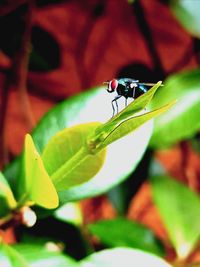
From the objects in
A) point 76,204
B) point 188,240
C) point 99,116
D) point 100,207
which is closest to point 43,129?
point 99,116

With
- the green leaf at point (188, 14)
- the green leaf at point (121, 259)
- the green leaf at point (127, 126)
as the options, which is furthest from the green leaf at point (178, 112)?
the green leaf at point (127, 126)

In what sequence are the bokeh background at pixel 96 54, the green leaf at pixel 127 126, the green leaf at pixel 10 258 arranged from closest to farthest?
→ the green leaf at pixel 127 126, the green leaf at pixel 10 258, the bokeh background at pixel 96 54

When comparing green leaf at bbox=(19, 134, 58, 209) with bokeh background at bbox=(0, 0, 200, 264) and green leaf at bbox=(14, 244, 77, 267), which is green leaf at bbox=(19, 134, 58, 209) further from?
bokeh background at bbox=(0, 0, 200, 264)

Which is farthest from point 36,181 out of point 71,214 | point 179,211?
point 179,211

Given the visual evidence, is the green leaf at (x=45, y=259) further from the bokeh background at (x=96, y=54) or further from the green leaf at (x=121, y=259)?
the bokeh background at (x=96, y=54)

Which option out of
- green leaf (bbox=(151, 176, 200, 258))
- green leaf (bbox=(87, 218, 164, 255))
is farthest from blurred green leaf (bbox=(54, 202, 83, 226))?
green leaf (bbox=(151, 176, 200, 258))

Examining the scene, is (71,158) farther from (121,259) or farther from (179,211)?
(179,211)

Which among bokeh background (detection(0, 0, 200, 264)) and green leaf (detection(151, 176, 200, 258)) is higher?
bokeh background (detection(0, 0, 200, 264))

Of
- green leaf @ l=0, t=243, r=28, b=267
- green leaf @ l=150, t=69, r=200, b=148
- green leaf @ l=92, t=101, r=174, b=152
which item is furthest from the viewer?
green leaf @ l=150, t=69, r=200, b=148
